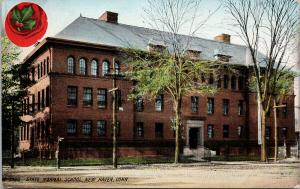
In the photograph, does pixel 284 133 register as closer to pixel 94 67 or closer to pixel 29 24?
pixel 94 67

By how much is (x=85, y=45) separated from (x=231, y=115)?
5.26 metres

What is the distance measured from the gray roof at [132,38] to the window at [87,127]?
244 cm

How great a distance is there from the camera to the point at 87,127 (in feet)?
42.8

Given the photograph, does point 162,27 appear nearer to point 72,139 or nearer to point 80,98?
point 80,98

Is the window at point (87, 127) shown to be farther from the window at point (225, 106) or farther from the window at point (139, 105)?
the window at point (225, 106)

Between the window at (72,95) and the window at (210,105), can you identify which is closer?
the window at (72,95)

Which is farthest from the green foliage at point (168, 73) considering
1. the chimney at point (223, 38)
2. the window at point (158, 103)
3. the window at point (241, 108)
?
the chimney at point (223, 38)

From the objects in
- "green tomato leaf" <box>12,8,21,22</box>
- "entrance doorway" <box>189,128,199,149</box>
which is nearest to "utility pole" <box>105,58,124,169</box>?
"entrance doorway" <box>189,128,199,149</box>

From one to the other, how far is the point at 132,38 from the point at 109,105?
2346 mm

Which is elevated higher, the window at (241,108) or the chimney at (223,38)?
the chimney at (223,38)

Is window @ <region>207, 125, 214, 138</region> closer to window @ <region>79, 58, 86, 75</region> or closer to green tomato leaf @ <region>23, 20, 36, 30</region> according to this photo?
window @ <region>79, 58, 86, 75</region>

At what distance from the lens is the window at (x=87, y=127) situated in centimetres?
1230

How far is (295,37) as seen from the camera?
443 inches

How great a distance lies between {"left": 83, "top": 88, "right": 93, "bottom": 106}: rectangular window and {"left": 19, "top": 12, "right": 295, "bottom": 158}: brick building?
31 millimetres
